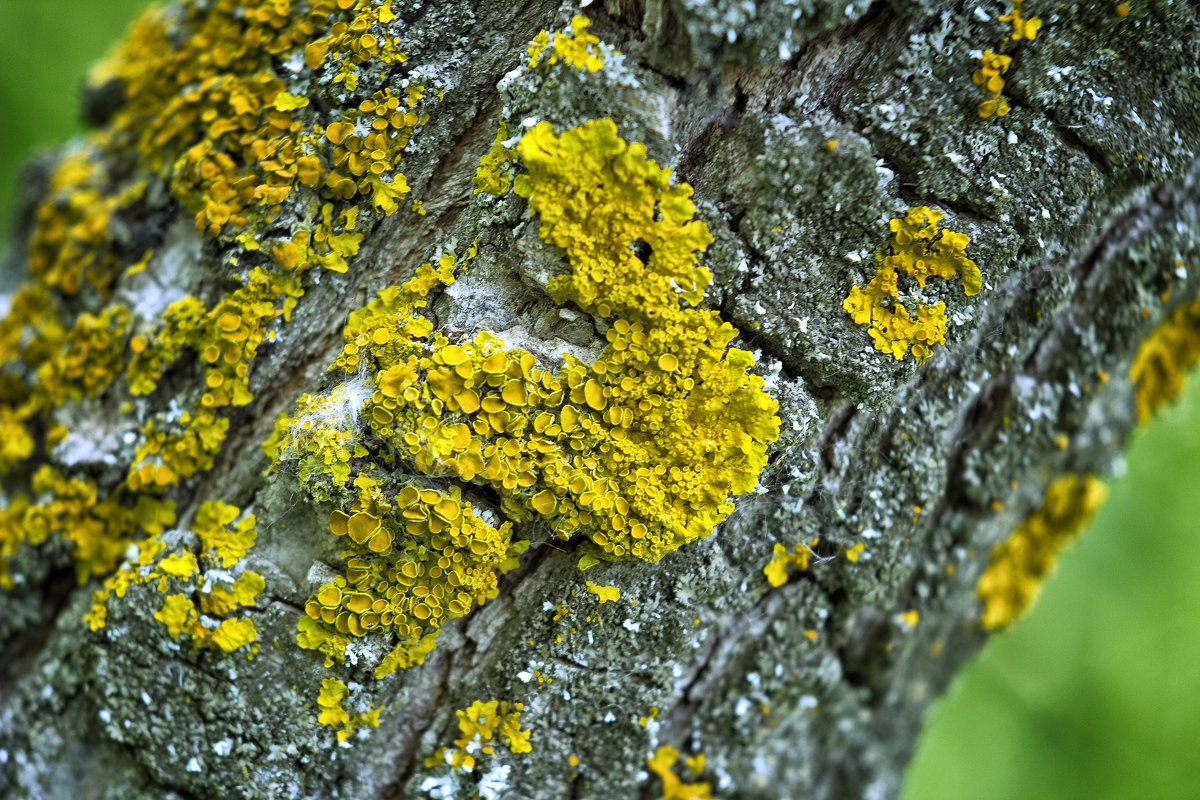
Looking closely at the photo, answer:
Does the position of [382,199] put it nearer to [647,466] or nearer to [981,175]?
[647,466]

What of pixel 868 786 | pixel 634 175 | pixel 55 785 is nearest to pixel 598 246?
pixel 634 175

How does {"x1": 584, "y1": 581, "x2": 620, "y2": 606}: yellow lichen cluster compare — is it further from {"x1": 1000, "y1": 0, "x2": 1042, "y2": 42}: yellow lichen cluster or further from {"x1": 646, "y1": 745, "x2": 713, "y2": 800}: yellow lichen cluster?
{"x1": 1000, "y1": 0, "x2": 1042, "y2": 42}: yellow lichen cluster

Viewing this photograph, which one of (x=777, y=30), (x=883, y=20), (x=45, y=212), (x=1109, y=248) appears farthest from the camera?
(x=45, y=212)

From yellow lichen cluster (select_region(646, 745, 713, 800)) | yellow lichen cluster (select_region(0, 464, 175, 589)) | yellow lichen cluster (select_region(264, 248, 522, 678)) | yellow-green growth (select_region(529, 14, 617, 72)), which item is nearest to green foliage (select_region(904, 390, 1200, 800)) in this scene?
yellow lichen cluster (select_region(646, 745, 713, 800))

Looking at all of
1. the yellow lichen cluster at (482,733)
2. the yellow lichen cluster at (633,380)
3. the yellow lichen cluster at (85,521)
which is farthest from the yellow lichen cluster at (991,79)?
the yellow lichen cluster at (85,521)

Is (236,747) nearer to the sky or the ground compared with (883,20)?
nearer to the ground

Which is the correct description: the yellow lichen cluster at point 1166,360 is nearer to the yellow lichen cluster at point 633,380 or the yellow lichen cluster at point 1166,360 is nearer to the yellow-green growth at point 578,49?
the yellow lichen cluster at point 633,380

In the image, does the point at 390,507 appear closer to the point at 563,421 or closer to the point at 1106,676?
the point at 563,421
